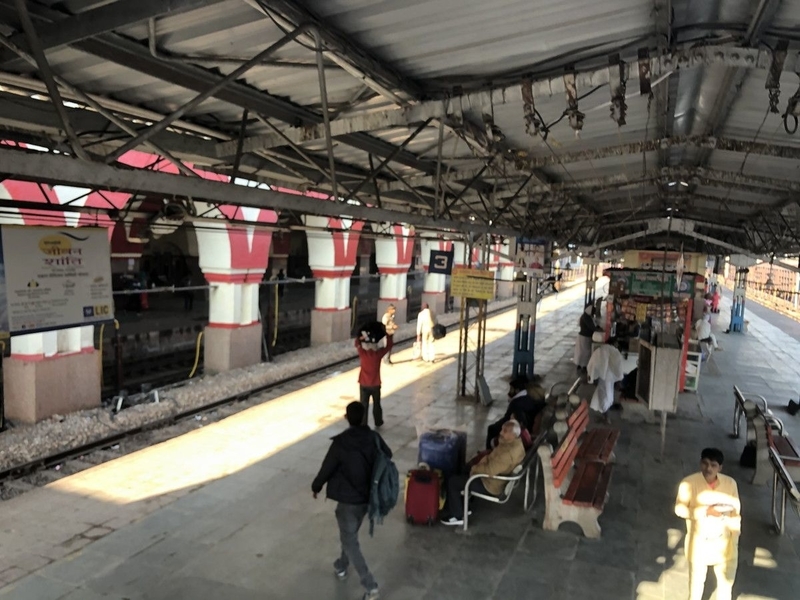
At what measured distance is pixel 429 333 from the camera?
550 inches

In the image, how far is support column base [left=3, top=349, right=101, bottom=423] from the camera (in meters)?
9.08

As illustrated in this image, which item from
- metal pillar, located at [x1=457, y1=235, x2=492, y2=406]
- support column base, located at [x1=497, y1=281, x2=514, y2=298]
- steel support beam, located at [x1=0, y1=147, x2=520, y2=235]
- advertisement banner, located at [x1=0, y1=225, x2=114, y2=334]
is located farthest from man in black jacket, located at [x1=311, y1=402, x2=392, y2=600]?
support column base, located at [x1=497, y1=281, x2=514, y2=298]

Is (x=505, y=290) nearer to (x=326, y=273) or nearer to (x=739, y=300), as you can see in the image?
(x=739, y=300)

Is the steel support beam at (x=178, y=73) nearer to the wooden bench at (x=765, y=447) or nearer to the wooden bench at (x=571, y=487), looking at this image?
the wooden bench at (x=571, y=487)

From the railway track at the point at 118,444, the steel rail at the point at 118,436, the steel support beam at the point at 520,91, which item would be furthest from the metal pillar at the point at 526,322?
the steel support beam at the point at 520,91

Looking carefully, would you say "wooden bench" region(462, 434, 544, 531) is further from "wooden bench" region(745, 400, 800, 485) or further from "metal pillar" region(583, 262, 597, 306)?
"metal pillar" region(583, 262, 597, 306)

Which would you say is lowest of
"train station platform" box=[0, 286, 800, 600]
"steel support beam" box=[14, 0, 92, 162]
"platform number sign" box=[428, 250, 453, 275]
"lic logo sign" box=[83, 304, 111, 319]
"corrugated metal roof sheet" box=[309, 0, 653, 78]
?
"train station platform" box=[0, 286, 800, 600]

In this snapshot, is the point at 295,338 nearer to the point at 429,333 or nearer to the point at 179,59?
the point at 429,333

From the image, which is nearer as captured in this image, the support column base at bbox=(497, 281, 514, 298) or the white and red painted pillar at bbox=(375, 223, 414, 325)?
the white and red painted pillar at bbox=(375, 223, 414, 325)

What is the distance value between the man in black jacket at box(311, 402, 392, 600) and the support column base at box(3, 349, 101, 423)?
21.6ft

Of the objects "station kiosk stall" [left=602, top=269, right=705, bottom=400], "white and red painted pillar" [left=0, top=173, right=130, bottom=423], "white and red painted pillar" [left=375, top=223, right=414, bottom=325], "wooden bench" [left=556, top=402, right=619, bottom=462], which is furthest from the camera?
"white and red painted pillar" [left=375, top=223, right=414, bottom=325]

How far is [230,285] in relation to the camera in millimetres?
12953

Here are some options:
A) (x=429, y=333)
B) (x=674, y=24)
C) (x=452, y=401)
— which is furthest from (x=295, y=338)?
(x=674, y=24)

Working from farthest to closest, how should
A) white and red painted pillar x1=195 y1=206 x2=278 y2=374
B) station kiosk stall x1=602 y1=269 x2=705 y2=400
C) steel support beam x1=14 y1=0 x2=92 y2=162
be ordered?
white and red painted pillar x1=195 y1=206 x2=278 y2=374 → station kiosk stall x1=602 y1=269 x2=705 y2=400 → steel support beam x1=14 y1=0 x2=92 y2=162
